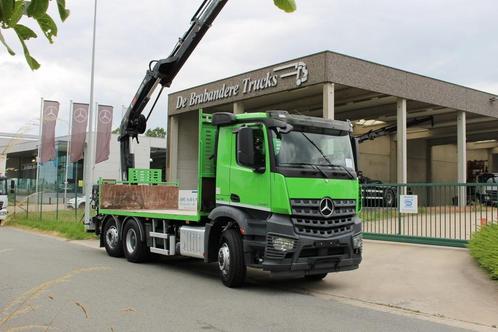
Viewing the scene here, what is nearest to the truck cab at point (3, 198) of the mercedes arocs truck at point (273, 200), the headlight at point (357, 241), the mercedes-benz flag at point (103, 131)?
the mercedes-benz flag at point (103, 131)

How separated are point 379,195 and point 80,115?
65.2ft

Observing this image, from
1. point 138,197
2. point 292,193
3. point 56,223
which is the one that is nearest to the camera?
point 292,193

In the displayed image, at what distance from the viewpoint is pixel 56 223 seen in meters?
21.7

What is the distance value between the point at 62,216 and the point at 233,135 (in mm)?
18598

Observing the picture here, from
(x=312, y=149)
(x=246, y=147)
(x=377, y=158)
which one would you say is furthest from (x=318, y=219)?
(x=377, y=158)

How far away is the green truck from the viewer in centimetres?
841

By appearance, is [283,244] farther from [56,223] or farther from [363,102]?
[363,102]

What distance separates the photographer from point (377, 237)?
48.9ft

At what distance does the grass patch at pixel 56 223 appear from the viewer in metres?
18.9

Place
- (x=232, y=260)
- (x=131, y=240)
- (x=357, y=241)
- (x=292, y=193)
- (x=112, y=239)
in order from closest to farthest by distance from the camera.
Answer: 1. (x=292, y=193)
2. (x=232, y=260)
3. (x=357, y=241)
4. (x=131, y=240)
5. (x=112, y=239)

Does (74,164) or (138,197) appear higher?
(74,164)

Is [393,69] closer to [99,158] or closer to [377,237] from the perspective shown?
[377,237]

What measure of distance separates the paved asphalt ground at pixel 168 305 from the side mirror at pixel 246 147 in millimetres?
2162

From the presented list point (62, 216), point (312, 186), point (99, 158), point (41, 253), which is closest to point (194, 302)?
point (312, 186)
